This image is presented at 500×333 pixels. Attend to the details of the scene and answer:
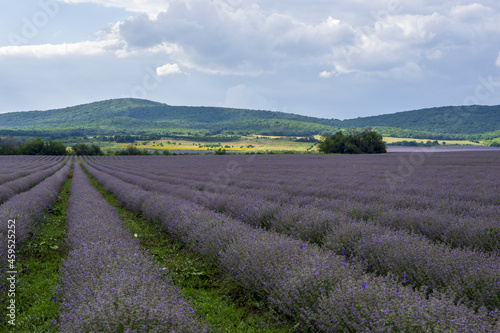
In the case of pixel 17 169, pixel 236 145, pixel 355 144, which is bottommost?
pixel 17 169

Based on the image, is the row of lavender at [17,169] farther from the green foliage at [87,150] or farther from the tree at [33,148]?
the tree at [33,148]

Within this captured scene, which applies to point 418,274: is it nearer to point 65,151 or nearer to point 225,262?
point 225,262

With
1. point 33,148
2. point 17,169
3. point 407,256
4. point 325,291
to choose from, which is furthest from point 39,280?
point 33,148

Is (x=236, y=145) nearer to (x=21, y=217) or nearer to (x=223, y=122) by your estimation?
(x=223, y=122)

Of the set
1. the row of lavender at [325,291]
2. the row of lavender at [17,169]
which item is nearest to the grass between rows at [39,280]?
the row of lavender at [325,291]

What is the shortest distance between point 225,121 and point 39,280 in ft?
524

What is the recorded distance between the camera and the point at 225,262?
383 cm

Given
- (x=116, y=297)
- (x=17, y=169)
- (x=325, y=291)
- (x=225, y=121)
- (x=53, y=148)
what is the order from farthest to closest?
(x=225, y=121) < (x=53, y=148) < (x=17, y=169) < (x=325, y=291) < (x=116, y=297)

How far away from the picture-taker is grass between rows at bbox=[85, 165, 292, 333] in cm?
306

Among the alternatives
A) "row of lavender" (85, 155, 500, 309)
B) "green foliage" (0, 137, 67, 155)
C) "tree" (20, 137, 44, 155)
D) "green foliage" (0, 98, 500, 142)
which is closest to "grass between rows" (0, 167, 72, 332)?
"row of lavender" (85, 155, 500, 309)

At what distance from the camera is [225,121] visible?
16150 cm

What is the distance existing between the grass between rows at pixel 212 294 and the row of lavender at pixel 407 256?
1272mm

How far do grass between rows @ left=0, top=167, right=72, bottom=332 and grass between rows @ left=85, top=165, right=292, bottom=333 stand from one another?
1232mm

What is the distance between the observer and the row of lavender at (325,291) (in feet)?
6.34
